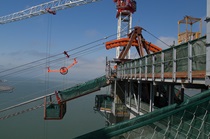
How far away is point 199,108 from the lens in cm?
407

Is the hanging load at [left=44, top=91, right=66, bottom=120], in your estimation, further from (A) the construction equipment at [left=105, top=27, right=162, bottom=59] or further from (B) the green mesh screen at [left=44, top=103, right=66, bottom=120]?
(A) the construction equipment at [left=105, top=27, right=162, bottom=59]

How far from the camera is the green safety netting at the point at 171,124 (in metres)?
3.54

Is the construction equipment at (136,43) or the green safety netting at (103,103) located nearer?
the green safety netting at (103,103)

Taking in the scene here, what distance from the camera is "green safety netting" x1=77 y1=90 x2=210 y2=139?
3541mm

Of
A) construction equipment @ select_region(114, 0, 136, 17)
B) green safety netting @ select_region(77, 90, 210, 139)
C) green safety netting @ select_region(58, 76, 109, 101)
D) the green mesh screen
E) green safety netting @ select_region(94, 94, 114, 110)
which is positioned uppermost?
construction equipment @ select_region(114, 0, 136, 17)

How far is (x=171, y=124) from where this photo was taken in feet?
12.9

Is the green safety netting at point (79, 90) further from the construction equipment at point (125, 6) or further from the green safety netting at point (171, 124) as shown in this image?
the construction equipment at point (125, 6)

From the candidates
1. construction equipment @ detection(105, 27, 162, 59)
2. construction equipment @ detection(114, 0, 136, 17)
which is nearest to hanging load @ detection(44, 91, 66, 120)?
construction equipment @ detection(105, 27, 162, 59)

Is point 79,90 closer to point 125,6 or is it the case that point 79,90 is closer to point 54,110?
point 54,110

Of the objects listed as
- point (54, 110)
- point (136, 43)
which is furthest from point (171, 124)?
point (136, 43)

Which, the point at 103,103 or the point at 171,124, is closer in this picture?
the point at 171,124

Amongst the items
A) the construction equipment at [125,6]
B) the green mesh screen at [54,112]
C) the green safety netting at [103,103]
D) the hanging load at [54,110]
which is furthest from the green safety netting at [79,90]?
the construction equipment at [125,6]

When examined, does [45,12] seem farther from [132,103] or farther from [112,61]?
[132,103]

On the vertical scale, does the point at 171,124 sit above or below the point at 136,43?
below
